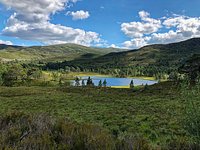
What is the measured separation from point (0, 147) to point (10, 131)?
4.66 feet

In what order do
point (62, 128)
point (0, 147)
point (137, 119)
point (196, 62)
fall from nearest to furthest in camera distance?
point (0, 147)
point (62, 128)
point (137, 119)
point (196, 62)

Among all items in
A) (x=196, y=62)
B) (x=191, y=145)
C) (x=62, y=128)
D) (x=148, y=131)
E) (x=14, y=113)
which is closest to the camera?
(x=191, y=145)

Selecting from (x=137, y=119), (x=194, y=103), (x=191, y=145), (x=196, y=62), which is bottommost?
(x=137, y=119)

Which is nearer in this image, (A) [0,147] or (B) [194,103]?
(A) [0,147]

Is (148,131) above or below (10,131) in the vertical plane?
below

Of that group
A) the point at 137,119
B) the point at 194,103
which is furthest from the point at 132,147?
the point at 137,119

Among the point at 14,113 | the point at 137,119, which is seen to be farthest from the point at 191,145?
the point at 137,119

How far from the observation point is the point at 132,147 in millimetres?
5328

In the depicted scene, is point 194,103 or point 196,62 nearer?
point 194,103

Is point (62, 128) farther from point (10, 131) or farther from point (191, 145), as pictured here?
point (191, 145)

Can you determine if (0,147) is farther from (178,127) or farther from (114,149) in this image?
(178,127)

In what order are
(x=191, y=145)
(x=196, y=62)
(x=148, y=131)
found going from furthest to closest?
(x=196, y=62), (x=148, y=131), (x=191, y=145)

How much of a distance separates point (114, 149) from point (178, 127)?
11939 mm

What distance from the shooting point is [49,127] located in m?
6.85
